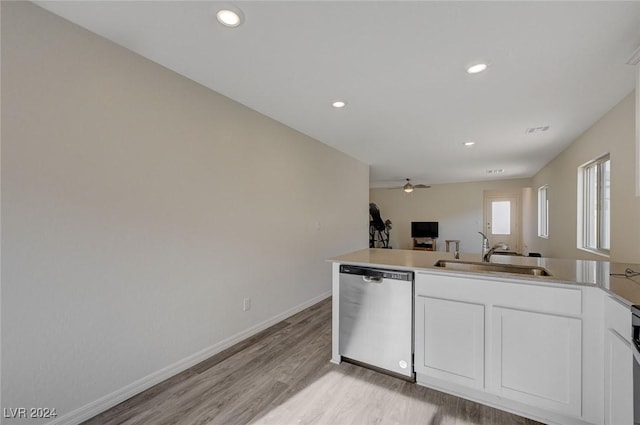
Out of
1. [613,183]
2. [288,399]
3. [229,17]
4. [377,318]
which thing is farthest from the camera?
[613,183]

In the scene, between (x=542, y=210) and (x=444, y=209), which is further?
(x=444, y=209)

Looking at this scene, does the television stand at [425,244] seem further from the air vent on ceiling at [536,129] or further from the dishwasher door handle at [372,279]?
the dishwasher door handle at [372,279]

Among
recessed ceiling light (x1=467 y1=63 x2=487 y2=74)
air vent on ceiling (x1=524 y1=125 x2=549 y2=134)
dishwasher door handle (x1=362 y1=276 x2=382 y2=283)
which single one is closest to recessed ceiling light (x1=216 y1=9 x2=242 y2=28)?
recessed ceiling light (x1=467 y1=63 x2=487 y2=74)

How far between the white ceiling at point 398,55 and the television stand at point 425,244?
556 cm

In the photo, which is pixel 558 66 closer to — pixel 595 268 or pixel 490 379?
pixel 595 268

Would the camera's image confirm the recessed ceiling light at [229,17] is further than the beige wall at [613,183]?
No

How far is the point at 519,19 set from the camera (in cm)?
151

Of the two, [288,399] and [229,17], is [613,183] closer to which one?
[288,399]

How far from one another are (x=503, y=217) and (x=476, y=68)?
7374 millimetres

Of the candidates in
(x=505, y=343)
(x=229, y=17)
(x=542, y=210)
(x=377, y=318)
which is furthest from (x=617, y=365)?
(x=542, y=210)

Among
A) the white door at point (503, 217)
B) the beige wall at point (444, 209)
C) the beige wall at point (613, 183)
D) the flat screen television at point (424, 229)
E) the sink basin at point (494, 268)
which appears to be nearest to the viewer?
the sink basin at point (494, 268)

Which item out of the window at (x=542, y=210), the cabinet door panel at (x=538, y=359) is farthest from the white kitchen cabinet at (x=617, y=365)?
the window at (x=542, y=210)

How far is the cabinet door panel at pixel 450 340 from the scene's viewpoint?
1787mm

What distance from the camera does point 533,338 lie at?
1633 millimetres
